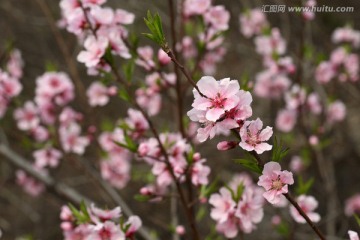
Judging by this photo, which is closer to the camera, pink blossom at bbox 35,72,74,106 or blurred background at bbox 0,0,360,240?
pink blossom at bbox 35,72,74,106

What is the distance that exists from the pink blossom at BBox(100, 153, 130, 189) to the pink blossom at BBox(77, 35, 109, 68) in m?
1.57

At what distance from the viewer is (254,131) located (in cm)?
142

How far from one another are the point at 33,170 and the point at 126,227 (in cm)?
194

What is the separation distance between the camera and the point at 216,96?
1.42 metres

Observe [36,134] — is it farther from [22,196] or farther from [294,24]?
[294,24]

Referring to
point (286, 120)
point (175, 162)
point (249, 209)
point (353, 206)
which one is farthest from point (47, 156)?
point (353, 206)

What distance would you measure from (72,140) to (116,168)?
492 mm

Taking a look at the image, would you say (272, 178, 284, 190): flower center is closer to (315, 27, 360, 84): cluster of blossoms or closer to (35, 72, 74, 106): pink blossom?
(35, 72, 74, 106): pink blossom

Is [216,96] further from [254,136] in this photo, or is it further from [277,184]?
[277,184]

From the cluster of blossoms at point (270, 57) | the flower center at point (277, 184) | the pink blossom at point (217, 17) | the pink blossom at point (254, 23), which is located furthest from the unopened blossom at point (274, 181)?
the pink blossom at point (254, 23)

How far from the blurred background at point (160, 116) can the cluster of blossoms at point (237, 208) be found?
2453 millimetres

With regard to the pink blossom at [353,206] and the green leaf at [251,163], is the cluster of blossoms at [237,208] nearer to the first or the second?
the green leaf at [251,163]

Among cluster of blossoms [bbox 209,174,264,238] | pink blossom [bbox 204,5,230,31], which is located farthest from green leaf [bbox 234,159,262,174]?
pink blossom [bbox 204,5,230,31]

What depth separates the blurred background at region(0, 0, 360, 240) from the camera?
4855 mm
